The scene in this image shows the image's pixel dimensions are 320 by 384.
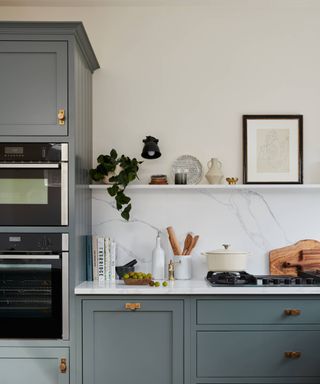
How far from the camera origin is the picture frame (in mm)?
3760

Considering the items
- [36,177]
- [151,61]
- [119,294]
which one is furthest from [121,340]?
[151,61]

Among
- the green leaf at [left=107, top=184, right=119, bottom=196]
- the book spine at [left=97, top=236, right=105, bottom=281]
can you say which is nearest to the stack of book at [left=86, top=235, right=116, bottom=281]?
the book spine at [left=97, top=236, right=105, bottom=281]

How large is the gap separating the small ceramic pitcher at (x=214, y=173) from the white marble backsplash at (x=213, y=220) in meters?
0.13

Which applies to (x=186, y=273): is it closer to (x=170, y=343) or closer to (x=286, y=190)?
(x=170, y=343)

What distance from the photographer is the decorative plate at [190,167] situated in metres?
3.77

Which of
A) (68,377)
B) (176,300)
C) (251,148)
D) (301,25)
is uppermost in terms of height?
(301,25)

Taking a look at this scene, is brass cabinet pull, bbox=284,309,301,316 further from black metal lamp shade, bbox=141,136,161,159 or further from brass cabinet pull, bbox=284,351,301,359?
black metal lamp shade, bbox=141,136,161,159

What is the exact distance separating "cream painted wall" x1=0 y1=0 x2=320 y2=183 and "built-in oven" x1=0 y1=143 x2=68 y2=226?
2.09 ft

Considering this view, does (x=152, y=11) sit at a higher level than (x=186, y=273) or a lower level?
higher

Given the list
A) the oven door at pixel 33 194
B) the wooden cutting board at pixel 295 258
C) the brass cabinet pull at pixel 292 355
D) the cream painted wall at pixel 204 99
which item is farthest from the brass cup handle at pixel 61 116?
the brass cabinet pull at pixel 292 355

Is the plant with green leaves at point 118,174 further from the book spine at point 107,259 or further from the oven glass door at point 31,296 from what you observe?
the oven glass door at point 31,296

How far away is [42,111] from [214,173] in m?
1.18

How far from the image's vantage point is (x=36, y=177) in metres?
3.22

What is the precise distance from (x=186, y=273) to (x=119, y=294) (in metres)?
0.60
